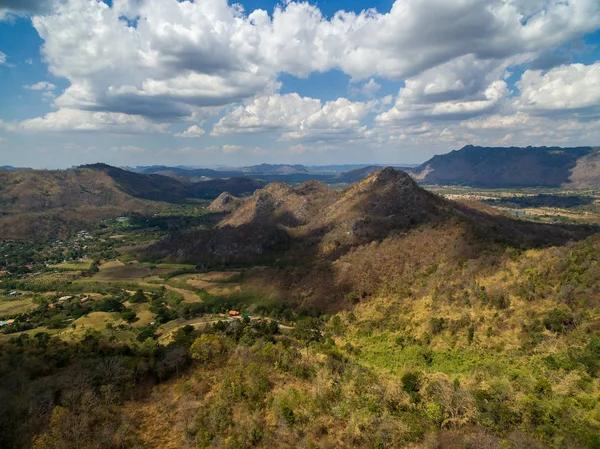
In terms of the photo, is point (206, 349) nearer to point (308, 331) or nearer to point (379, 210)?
point (308, 331)

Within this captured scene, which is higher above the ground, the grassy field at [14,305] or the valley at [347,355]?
the valley at [347,355]

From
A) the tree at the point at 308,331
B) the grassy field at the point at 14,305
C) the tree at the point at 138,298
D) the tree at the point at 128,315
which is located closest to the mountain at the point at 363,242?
the tree at the point at 308,331

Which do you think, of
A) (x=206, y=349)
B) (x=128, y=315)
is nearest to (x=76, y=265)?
(x=128, y=315)

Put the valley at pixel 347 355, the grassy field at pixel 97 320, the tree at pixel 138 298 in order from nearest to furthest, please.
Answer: the valley at pixel 347 355 → the grassy field at pixel 97 320 → the tree at pixel 138 298

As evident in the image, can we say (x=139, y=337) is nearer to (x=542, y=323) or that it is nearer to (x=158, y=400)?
(x=158, y=400)

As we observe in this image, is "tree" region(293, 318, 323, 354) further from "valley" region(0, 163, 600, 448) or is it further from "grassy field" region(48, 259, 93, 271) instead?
"grassy field" region(48, 259, 93, 271)

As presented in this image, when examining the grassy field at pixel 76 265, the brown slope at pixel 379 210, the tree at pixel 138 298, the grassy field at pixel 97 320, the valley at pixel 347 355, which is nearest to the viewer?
the valley at pixel 347 355

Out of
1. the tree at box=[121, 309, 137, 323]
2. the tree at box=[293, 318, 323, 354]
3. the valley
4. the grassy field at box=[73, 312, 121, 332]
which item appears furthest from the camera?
the tree at box=[121, 309, 137, 323]

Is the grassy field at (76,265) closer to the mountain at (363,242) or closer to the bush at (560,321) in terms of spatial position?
the mountain at (363,242)

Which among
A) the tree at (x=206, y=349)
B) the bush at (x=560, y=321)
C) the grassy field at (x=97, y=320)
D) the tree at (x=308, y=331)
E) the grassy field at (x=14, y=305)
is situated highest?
the bush at (x=560, y=321)

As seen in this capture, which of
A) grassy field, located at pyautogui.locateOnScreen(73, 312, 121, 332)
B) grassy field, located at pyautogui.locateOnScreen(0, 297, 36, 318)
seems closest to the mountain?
grassy field, located at pyautogui.locateOnScreen(73, 312, 121, 332)
